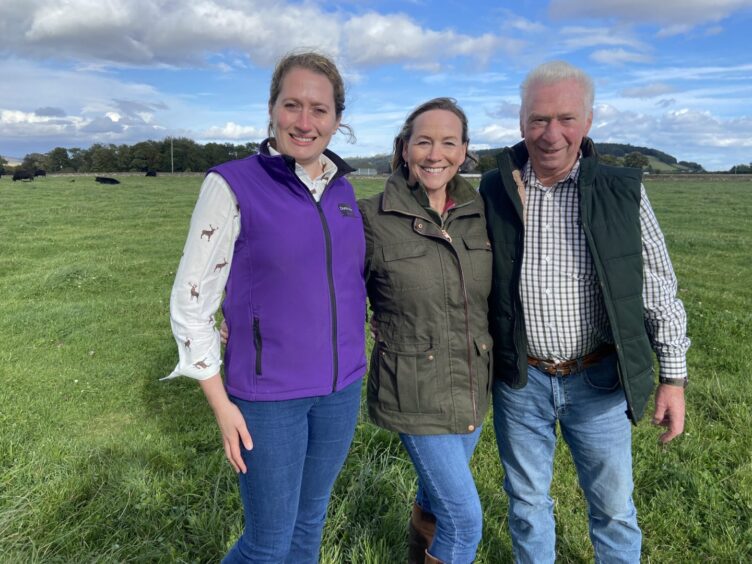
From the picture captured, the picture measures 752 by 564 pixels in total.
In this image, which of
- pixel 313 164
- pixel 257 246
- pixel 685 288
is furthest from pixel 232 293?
pixel 685 288

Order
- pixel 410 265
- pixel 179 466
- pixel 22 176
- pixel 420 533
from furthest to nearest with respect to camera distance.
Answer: pixel 22 176, pixel 179 466, pixel 420 533, pixel 410 265

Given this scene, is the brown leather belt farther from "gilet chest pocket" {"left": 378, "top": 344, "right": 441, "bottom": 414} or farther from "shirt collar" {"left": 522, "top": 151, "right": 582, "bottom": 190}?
"shirt collar" {"left": 522, "top": 151, "right": 582, "bottom": 190}

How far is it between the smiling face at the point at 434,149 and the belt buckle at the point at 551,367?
42.0 inches

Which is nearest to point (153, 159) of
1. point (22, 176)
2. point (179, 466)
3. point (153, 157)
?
point (153, 157)

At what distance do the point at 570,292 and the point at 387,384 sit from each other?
1043 millimetres

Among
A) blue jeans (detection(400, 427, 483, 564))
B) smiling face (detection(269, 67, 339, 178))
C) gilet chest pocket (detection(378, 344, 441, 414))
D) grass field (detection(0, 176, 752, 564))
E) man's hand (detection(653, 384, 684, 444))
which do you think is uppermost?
smiling face (detection(269, 67, 339, 178))

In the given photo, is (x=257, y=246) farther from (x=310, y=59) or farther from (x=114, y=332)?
(x=114, y=332)

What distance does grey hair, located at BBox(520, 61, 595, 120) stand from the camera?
9.53 ft

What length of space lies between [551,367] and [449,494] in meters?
0.84

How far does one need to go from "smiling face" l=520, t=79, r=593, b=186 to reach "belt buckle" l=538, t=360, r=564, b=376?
97 centimetres

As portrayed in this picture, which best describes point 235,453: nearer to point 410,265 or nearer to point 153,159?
point 410,265

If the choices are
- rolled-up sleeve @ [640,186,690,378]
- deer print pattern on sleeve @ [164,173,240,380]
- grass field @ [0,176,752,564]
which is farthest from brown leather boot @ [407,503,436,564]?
deer print pattern on sleeve @ [164,173,240,380]

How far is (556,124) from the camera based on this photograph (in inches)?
113

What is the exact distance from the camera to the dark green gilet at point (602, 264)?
2740 millimetres
